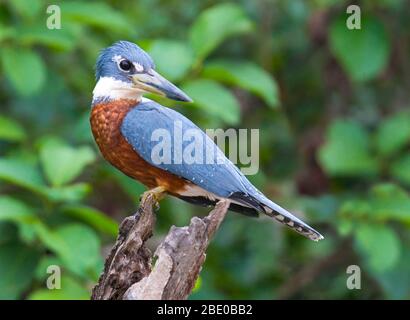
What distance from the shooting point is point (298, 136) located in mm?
7945

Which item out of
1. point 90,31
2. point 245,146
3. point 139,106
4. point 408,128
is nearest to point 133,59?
point 139,106

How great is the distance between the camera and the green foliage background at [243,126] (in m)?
5.70

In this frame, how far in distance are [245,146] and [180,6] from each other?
6.74ft

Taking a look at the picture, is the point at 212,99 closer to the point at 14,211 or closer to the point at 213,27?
the point at 213,27

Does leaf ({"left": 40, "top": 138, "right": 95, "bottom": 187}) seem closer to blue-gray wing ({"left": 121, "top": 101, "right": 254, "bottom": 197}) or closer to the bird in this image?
the bird

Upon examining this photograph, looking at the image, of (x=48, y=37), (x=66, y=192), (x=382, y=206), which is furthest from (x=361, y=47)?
(x=66, y=192)

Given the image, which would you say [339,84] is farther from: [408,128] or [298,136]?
[408,128]

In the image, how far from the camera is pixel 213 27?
6.21 metres

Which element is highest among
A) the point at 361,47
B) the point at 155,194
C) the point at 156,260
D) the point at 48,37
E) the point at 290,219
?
the point at 361,47

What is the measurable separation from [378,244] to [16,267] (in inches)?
85.7

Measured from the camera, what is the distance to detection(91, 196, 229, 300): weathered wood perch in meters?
4.11

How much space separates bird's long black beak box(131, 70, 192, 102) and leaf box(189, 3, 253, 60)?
1647 mm

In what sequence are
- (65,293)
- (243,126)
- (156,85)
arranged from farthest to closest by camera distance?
1. (243,126)
2. (65,293)
3. (156,85)

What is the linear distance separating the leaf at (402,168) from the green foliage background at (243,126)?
0.05ft
